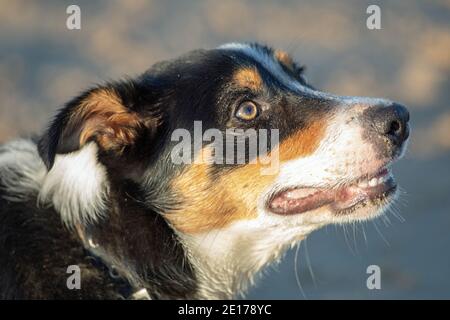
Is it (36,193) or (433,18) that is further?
(433,18)

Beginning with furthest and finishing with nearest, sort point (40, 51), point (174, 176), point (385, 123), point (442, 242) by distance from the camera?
point (40, 51), point (442, 242), point (174, 176), point (385, 123)

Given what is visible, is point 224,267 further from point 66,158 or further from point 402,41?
point 402,41

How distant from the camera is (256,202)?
4.18m

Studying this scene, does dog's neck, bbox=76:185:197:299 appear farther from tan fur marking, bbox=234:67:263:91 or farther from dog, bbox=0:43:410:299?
tan fur marking, bbox=234:67:263:91

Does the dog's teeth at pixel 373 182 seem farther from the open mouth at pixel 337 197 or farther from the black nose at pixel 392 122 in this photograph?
the black nose at pixel 392 122

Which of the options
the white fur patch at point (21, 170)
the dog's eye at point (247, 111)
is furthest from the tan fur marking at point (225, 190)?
the white fur patch at point (21, 170)

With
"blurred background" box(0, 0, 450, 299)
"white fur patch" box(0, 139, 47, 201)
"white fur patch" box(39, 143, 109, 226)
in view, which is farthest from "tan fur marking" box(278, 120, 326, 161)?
"blurred background" box(0, 0, 450, 299)

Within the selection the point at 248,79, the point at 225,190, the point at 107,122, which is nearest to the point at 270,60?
the point at 248,79

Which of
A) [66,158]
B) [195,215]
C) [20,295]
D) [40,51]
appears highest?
[40,51]

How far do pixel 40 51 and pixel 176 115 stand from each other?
703 cm

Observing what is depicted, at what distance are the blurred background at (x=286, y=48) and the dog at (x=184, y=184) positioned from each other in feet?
13.8

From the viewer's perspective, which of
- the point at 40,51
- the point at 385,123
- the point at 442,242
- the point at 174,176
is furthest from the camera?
the point at 40,51

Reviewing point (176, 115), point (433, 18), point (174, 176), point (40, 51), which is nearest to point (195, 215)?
point (174, 176)

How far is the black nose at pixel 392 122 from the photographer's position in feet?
13.2
